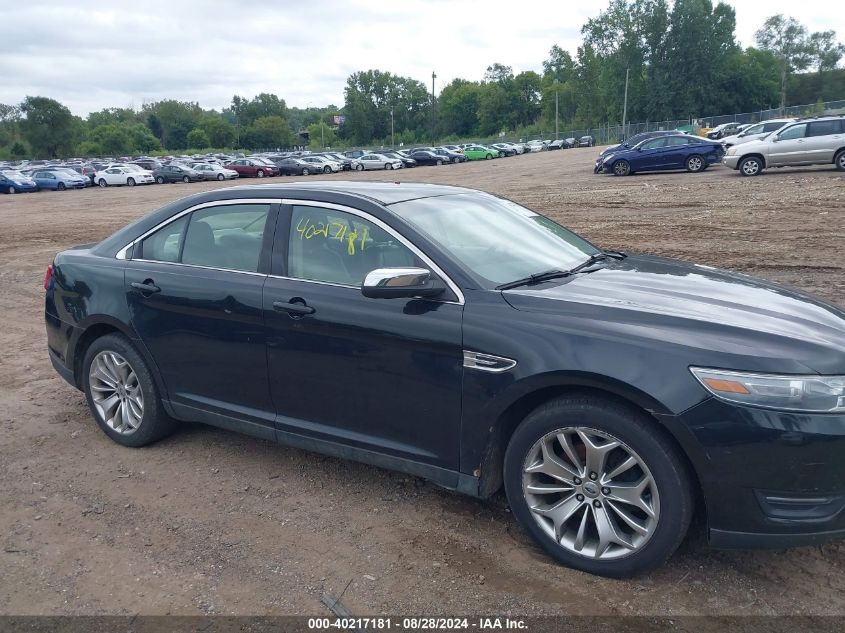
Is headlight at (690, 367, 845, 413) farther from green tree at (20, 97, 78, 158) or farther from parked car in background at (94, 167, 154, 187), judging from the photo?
green tree at (20, 97, 78, 158)

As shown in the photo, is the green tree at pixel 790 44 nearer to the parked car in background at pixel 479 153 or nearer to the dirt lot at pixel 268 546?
the parked car in background at pixel 479 153

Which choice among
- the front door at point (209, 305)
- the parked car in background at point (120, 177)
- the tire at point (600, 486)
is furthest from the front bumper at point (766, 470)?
the parked car in background at point (120, 177)

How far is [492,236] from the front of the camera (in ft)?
13.6

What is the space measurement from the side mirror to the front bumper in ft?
4.05

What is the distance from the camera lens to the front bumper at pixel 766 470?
9.17ft

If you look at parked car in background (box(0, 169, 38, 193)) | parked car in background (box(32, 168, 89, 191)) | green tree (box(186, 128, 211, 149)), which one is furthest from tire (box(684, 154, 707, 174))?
green tree (box(186, 128, 211, 149))

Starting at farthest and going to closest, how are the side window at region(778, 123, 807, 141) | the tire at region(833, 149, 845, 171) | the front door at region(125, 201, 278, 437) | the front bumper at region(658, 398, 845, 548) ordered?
the side window at region(778, 123, 807, 141) → the tire at region(833, 149, 845, 171) → the front door at region(125, 201, 278, 437) → the front bumper at region(658, 398, 845, 548)

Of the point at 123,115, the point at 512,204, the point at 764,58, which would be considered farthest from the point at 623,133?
the point at 123,115

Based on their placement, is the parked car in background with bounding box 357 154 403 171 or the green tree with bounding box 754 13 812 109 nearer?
the parked car in background with bounding box 357 154 403 171

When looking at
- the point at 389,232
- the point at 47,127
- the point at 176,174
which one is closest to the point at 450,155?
the point at 176,174

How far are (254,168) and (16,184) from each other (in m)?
15.0

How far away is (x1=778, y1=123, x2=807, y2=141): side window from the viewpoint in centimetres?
2166

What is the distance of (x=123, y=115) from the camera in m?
175

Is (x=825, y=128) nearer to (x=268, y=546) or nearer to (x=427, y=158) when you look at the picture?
(x=268, y=546)
